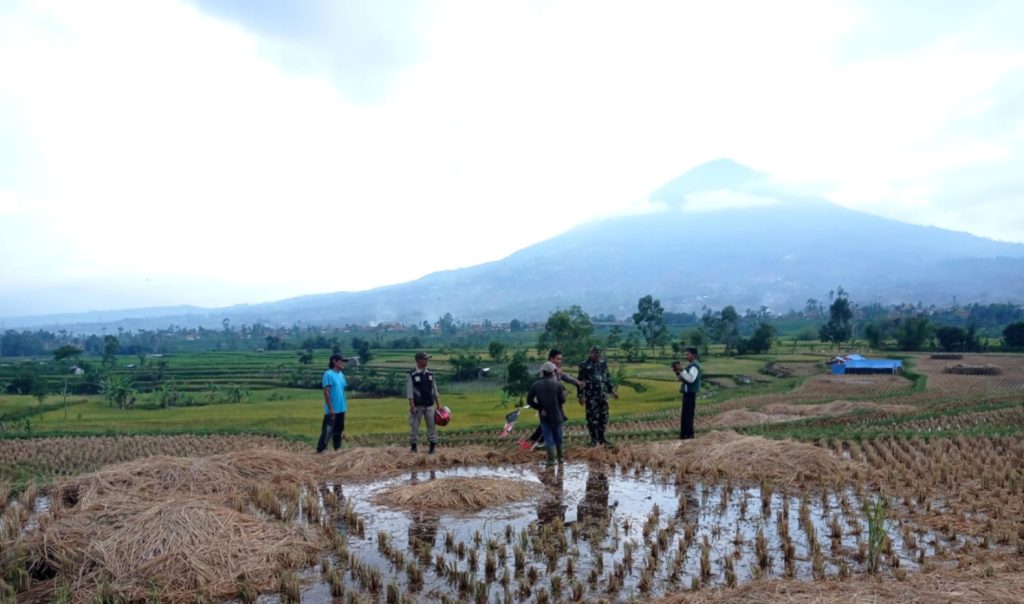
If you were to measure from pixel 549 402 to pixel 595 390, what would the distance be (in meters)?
1.38

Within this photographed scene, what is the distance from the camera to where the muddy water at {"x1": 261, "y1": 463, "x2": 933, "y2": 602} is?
18.6ft

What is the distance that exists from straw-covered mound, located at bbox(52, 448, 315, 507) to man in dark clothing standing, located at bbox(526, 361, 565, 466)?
11.2ft

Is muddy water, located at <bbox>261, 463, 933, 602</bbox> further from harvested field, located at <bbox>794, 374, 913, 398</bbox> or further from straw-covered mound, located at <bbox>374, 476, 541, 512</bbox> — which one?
harvested field, located at <bbox>794, 374, 913, 398</bbox>

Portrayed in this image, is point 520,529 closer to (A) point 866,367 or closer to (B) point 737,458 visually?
(B) point 737,458

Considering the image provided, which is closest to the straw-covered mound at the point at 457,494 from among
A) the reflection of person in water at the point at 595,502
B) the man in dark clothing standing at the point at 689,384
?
the reflection of person in water at the point at 595,502

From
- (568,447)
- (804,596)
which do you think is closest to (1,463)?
(568,447)

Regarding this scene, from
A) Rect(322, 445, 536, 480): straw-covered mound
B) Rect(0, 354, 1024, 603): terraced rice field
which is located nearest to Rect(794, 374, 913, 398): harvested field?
Rect(0, 354, 1024, 603): terraced rice field

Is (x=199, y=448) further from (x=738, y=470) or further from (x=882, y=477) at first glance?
(x=882, y=477)

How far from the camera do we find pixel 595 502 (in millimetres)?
8281

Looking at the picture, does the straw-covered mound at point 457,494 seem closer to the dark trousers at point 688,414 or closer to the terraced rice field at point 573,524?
the terraced rice field at point 573,524

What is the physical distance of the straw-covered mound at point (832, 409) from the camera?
1872cm

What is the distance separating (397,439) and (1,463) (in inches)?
306

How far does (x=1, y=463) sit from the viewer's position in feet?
44.1

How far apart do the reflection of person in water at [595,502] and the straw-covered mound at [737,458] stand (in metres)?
0.97
